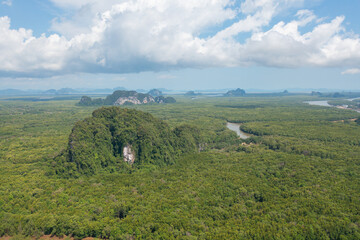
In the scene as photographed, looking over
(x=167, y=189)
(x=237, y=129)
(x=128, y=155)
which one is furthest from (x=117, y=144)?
(x=237, y=129)

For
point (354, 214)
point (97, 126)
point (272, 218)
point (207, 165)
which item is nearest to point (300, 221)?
point (272, 218)

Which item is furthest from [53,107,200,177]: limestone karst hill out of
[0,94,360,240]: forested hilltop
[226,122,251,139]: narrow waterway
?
[226,122,251,139]: narrow waterway

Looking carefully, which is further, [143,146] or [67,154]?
[143,146]

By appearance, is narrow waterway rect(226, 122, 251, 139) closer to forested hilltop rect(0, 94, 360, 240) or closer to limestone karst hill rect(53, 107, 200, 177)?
forested hilltop rect(0, 94, 360, 240)

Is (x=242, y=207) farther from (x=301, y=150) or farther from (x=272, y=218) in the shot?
(x=301, y=150)

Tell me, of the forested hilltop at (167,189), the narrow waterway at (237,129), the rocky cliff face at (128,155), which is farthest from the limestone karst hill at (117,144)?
the narrow waterway at (237,129)

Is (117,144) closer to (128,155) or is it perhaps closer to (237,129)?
(128,155)
